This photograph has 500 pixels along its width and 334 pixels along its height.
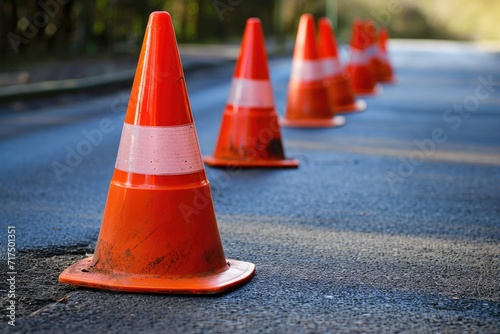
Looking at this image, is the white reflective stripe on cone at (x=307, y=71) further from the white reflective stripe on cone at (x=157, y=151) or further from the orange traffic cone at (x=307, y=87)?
the white reflective stripe on cone at (x=157, y=151)

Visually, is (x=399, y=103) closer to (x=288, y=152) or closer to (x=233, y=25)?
(x=288, y=152)

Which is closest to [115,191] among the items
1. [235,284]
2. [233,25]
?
[235,284]

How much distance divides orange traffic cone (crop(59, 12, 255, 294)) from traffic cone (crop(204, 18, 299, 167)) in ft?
9.87

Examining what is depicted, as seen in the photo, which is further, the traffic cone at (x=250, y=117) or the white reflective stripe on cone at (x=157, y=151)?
the traffic cone at (x=250, y=117)

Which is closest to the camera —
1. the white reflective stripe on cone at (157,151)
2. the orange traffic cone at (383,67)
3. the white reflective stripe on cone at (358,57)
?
the white reflective stripe on cone at (157,151)

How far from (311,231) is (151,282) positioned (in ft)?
4.71

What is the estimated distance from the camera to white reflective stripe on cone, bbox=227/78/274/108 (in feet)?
Result: 22.8

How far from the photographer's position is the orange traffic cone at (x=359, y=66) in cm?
1433

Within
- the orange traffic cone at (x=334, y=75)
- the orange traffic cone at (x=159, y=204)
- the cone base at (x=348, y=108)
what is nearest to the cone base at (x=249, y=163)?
the orange traffic cone at (x=159, y=204)

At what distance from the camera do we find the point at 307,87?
966 cm

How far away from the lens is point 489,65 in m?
25.8

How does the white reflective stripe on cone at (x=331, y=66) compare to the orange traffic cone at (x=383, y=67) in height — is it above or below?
above

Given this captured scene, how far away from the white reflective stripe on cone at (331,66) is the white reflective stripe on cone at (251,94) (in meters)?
4.55

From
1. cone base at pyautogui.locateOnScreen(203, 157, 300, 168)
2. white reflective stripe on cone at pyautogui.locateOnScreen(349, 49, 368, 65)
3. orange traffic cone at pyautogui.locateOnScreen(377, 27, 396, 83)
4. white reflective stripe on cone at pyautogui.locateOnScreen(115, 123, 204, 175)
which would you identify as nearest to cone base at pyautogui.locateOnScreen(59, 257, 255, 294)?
white reflective stripe on cone at pyautogui.locateOnScreen(115, 123, 204, 175)
